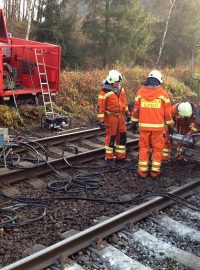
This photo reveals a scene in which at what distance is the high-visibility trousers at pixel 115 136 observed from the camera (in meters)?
7.50

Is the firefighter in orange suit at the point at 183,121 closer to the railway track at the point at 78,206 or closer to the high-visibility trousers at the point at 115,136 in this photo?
the railway track at the point at 78,206

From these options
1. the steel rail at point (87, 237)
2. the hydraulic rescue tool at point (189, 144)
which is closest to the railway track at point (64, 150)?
the hydraulic rescue tool at point (189, 144)

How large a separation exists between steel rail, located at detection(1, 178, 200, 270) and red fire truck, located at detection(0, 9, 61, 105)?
5.56 meters

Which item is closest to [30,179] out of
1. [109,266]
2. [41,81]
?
[109,266]

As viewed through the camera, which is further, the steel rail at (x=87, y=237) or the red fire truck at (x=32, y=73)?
the red fire truck at (x=32, y=73)

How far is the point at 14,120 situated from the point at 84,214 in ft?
17.2

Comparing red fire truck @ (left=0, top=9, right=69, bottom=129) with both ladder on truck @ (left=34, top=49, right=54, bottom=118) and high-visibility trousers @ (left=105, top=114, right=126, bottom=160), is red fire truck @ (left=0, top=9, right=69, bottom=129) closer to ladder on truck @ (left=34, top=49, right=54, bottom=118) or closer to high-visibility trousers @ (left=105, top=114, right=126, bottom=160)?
ladder on truck @ (left=34, top=49, right=54, bottom=118)

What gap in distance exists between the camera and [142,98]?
663 cm

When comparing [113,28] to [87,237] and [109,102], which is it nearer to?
[109,102]

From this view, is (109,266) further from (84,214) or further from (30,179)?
(30,179)

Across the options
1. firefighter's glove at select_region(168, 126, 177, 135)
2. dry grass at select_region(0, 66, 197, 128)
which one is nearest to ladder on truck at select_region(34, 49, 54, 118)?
dry grass at select_region(0, 66, 197, 128)

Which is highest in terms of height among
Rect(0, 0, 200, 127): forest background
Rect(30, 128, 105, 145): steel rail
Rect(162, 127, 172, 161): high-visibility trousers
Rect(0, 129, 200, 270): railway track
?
Rect(0, 0, 200, 127): forest background

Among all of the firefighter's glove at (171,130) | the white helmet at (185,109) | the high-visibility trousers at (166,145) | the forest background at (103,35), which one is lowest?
the high-visibility trousers at (166,145)

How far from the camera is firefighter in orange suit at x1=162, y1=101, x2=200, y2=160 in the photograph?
710 centimetres
